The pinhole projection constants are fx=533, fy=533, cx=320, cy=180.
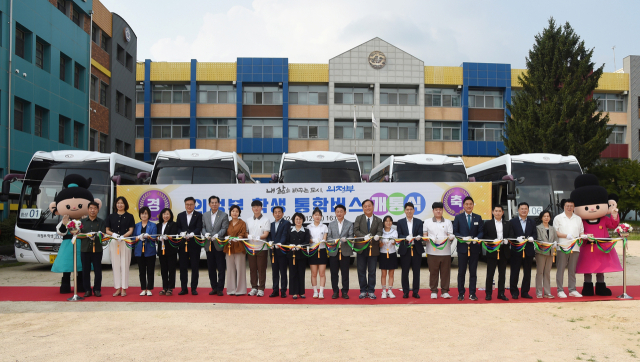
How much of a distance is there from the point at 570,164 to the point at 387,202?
5.41m

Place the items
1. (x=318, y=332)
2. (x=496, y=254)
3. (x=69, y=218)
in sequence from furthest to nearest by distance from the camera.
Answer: (x=69, y=218)
(x=496, y=254)
(x=318, y=332)

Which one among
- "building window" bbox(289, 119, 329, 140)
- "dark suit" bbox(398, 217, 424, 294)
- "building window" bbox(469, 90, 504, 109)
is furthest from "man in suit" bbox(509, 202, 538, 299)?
"building window" bbox(469, 90, 504, 109)

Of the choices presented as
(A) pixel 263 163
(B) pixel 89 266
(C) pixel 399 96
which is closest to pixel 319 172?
(B) pixel 89 266

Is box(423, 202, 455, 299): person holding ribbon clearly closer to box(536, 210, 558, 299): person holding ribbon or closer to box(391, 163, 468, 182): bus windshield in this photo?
box(536, 210, 558, 299): person holding ribbon

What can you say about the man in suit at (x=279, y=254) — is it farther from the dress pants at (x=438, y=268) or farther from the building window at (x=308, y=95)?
the building window at (x=308, y=95)

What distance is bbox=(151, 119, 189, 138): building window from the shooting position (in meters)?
38.5

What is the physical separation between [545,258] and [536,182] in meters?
5.67

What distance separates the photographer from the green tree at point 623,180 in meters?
30.5

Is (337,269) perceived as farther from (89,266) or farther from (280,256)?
(89,266)

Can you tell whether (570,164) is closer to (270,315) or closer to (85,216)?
(270,315)

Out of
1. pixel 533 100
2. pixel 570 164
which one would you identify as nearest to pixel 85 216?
pixel 570 164

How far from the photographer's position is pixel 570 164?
14641mm

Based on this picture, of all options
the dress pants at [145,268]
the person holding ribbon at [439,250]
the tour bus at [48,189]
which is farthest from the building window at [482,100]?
Answer: the dress pants at [145,268]

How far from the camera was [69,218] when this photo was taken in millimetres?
9969
